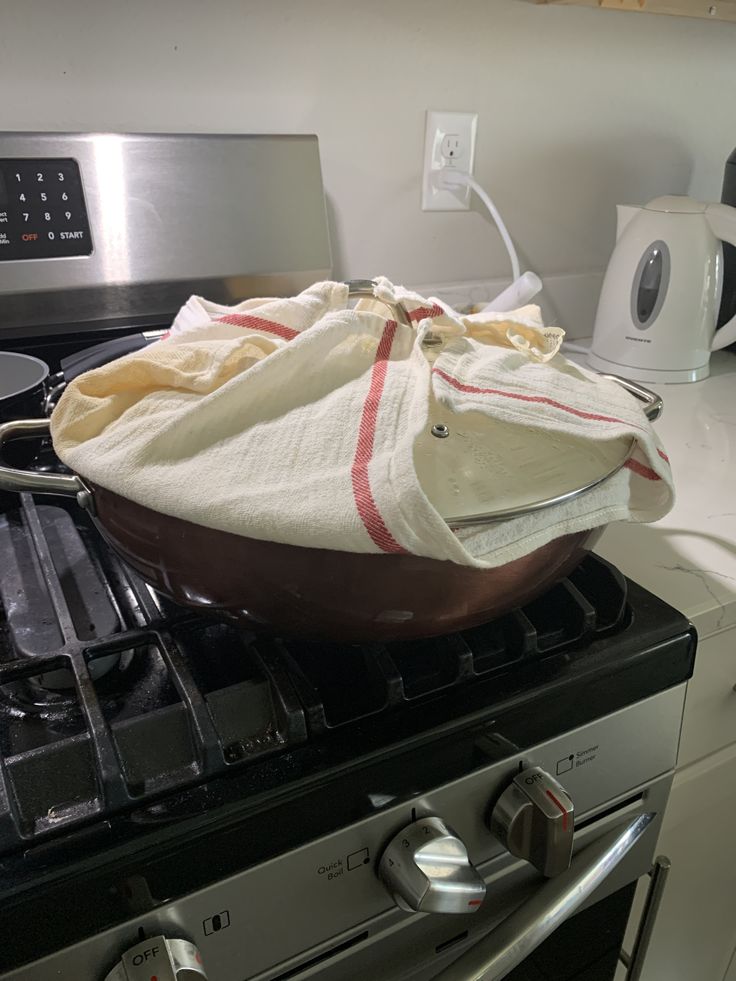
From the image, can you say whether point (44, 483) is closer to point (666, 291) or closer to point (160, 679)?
point (160, 679)

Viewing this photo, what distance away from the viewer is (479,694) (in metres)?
0.43

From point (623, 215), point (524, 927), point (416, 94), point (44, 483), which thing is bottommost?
point (524, 927)

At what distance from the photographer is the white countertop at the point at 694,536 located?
0.55 m

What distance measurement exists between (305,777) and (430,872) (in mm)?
87

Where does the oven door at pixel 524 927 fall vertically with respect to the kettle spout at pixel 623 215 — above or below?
below

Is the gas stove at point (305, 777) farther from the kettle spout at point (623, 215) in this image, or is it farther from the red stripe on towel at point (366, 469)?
the kettle spout at point (623, 215)

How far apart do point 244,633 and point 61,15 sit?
1.96 ft

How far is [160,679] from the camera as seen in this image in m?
0.43

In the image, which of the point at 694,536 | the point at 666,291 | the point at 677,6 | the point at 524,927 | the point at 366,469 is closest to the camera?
the point at 366,469

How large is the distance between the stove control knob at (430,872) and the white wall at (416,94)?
70cm

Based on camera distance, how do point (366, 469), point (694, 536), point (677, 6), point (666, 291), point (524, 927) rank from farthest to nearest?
point (666, 291) < point (677, 6) < point (694, 536) < point (524, 927) < point (366, 469)

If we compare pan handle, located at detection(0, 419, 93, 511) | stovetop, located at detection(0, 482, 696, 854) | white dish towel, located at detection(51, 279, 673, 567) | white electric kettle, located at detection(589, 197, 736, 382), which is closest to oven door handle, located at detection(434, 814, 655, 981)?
stovetop, located at detection(0, 482, 696, 854)

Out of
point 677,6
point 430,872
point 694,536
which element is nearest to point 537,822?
point 430,872

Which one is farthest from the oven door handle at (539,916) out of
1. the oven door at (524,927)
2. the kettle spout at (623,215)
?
the kettle spout at (623,215)
